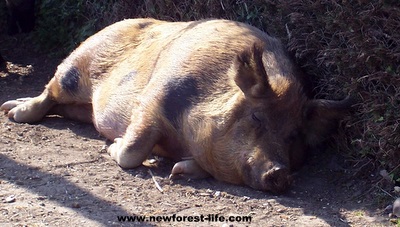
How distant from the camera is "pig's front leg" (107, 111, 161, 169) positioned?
583cm

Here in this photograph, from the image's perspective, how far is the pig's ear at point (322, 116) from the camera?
17.9 ft

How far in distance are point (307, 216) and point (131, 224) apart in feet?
3.70

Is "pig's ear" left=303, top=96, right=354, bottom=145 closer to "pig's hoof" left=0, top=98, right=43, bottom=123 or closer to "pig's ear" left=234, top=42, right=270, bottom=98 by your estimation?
"pig's ear" left=234, top=42, right=270, bottom=98

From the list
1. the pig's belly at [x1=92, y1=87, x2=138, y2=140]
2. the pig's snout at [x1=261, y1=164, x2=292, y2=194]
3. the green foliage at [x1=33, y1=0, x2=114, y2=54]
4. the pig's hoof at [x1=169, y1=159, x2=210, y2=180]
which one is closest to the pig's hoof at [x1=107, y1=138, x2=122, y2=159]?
the pig's belly at [x1=92, y1=87, x2=138, y2=140]

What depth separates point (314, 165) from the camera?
5.98 m

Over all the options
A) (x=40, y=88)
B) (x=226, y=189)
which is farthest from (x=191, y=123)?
(x=40, y=88)

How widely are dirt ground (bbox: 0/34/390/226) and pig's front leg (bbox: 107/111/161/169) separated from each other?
0.26ft

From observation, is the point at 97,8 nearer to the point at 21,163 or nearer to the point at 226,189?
the point at 21,163

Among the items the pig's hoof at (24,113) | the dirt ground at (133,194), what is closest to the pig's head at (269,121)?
the dirt ground at (133,194)

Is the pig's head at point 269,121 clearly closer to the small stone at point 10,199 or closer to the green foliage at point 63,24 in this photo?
the small stone at point 10,199

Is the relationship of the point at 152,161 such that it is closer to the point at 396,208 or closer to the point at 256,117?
the point at 256,117

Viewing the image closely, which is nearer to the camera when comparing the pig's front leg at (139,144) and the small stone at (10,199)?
the small stone at (10,199)

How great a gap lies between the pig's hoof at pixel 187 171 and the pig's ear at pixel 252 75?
0.68 m

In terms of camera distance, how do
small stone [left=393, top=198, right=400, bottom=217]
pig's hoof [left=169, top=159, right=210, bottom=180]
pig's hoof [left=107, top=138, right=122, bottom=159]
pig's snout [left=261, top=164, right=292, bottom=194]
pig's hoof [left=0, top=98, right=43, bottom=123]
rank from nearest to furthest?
small stone [left=393, top=198, right=400, bottom=217] → pig's snout [left=261, top=164, right=292, bottom=194] → pig's hoof [left=169, top=159, right=210, bottom=180] → pig's hoof [left=107, top=138, right=122, bottom=159] → pig's hoof [left=0, top=98, right=43, bottom=123]
